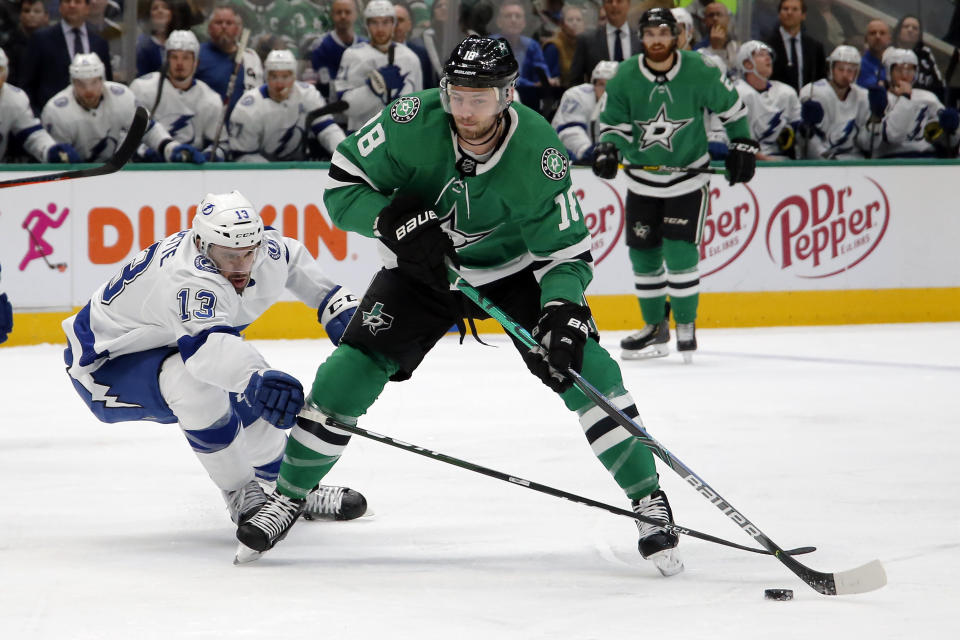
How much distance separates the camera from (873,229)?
23.9 feet

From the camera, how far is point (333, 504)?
3100 mm

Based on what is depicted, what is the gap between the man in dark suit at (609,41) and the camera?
7.36 meters

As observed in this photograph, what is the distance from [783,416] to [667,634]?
2.46 metres

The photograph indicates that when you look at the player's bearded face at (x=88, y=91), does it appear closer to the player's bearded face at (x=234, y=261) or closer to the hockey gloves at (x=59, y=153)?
the hockey gloves at (x=59, y=153)

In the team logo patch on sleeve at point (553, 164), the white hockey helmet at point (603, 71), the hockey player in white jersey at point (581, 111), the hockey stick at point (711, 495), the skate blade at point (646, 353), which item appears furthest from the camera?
the white hockey helmet at point (603, 71)

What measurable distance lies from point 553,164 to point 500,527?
0.86m

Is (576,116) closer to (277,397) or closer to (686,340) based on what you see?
(686,340)

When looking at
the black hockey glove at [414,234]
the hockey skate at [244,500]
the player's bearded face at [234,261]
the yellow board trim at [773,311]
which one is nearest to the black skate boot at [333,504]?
the hockey skate at [244,500]

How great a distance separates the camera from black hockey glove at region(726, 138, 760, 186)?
5719 millimetres

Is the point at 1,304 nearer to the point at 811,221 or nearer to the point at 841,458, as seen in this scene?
the point at 841,458

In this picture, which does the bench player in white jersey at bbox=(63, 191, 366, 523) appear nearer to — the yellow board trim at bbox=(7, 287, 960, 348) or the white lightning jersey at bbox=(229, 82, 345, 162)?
the yellow board trim at bbox=(7, 287, 960, 348)

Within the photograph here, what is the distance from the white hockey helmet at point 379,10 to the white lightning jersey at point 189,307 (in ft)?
13.2

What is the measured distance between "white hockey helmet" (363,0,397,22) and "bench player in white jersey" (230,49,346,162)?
46 centimetres

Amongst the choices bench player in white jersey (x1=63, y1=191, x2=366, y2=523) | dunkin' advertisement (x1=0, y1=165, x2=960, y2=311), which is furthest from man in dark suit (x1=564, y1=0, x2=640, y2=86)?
bench player in white jersey (x1=63, y1=191, x2=366, y2=523)
